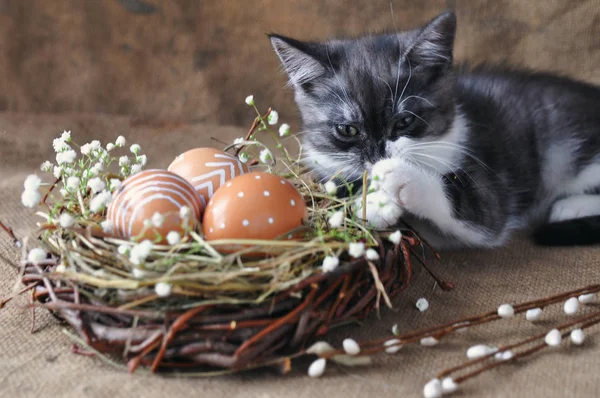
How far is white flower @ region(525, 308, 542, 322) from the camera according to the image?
1.10 metres

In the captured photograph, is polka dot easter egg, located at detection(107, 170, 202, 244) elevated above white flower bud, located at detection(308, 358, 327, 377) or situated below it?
above

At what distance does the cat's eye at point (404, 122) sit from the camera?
4.30ft

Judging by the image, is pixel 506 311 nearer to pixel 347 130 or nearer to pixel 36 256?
pixel 347 130

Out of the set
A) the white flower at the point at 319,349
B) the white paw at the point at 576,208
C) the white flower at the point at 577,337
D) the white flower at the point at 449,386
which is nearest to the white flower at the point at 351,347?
the white flower at the point at 319,349

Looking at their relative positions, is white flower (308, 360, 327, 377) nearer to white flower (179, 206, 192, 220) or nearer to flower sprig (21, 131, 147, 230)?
white flower (179, 206, 192, 220)

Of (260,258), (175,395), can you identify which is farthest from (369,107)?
(175,395)

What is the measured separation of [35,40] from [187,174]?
118 centimetres

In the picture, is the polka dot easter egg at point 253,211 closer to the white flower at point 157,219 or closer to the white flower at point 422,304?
the white flower at point 157,219

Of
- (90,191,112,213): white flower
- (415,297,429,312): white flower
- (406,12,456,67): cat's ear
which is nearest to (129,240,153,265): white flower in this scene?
(90,191,112,213): white flower

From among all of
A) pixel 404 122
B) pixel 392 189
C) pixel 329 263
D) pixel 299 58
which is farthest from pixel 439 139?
pixel 329 263

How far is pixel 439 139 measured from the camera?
54.5 inches

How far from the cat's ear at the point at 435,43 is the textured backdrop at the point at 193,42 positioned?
2.57 feet

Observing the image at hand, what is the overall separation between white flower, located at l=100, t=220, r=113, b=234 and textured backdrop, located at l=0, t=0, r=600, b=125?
1.23 m

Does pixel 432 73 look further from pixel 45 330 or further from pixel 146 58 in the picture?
pixel 146 58
